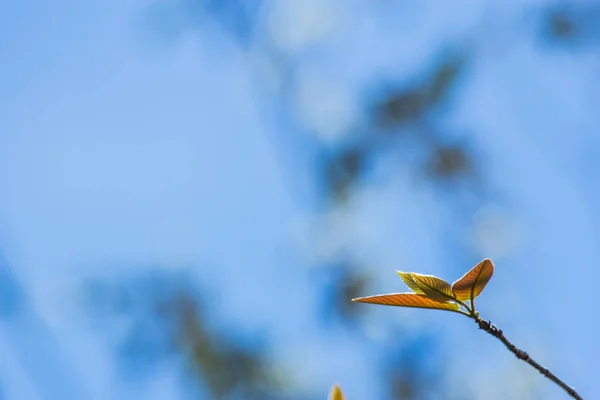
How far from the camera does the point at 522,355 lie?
0.83 meters

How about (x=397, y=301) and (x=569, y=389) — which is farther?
(x=397, y=301)

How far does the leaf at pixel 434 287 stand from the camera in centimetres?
94

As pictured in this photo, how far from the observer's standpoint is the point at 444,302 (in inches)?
38.3

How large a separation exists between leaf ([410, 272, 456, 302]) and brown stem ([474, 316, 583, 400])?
47 millimetres

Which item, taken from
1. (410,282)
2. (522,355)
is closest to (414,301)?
(410,282)

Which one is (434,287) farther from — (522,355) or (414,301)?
(522,355)

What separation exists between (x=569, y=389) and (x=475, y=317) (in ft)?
0.69

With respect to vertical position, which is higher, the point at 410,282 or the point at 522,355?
the point at 410,282

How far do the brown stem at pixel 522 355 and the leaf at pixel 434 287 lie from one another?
47mm

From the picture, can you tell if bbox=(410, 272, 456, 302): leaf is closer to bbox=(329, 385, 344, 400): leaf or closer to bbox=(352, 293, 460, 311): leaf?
bbox=(352, 293, 460, 311): leaf

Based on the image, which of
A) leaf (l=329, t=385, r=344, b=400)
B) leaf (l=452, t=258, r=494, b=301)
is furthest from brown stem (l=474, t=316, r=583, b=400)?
leaf (l=329, t=385, r=344, b=400)

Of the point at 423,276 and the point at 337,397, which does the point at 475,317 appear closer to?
the point at 423,276

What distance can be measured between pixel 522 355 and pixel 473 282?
5.6 inches

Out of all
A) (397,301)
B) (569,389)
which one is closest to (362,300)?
(397,301)
